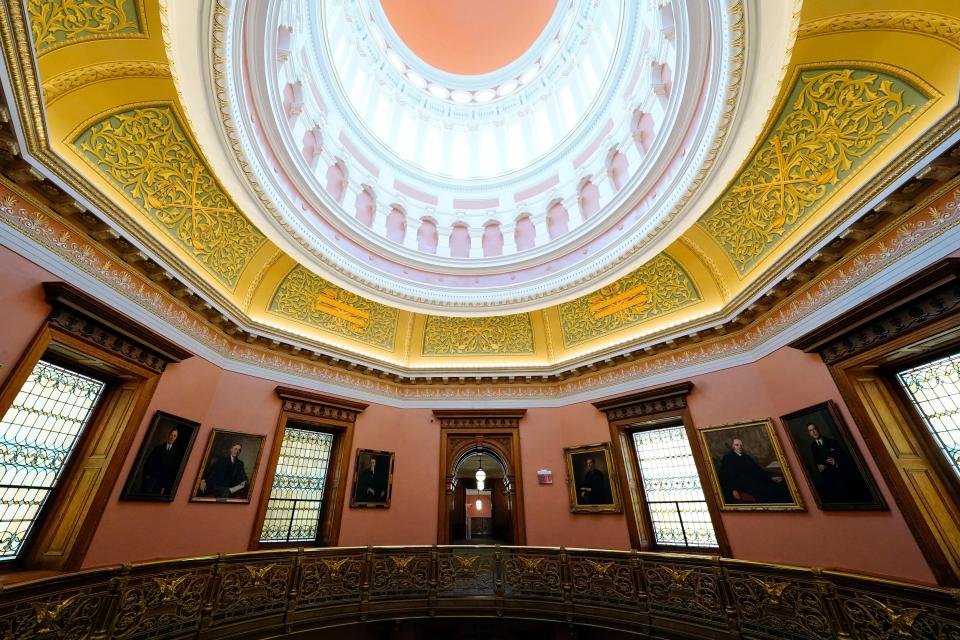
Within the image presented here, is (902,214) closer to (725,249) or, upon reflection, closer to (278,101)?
(725,249)

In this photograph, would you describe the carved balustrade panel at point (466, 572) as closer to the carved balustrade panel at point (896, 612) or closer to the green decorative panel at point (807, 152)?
the carved balustrade panel at point (896, 612)

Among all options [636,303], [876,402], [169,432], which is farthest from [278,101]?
[876,402]

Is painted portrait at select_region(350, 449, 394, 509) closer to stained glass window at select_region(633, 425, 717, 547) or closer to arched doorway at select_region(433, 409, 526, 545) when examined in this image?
arched doorway at select_region(433, 409, 526, 545)

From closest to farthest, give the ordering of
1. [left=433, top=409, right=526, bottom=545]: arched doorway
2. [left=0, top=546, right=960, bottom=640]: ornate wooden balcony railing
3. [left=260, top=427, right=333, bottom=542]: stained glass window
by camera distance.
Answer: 1. [left=0, top=546, right=960, bottom=640]: ornate wooden balcony railing
2. [left=260, top=427, right=333, bottom=542]: stained glass window
3. [left=433, top=409, right=526, bottom=545]: arched doorway

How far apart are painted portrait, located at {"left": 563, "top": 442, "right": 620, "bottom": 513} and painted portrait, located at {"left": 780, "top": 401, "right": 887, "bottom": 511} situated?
3.93 m

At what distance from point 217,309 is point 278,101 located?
452 cm

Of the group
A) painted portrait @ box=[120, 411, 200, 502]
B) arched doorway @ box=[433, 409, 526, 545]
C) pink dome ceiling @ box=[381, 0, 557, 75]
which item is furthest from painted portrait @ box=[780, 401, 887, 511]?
pink dome ceiling @ box=[381, 0, 557, 75]

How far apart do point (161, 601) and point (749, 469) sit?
1018 cm

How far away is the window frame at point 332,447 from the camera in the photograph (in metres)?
8.49

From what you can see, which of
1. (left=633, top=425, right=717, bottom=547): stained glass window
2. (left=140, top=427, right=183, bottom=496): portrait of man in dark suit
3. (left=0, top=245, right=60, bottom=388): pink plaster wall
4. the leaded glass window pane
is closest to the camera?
(left=0, top=245, right=60, bottom=388): pink plaster wall

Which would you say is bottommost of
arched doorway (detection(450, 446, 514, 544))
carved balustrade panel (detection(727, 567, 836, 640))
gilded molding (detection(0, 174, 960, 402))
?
carved balustrade panel (detection(727, 567, 836, 640))

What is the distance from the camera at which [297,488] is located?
9.12m

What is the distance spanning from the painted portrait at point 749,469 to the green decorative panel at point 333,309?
902 centimetres

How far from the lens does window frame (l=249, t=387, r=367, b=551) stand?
849 centimetres
